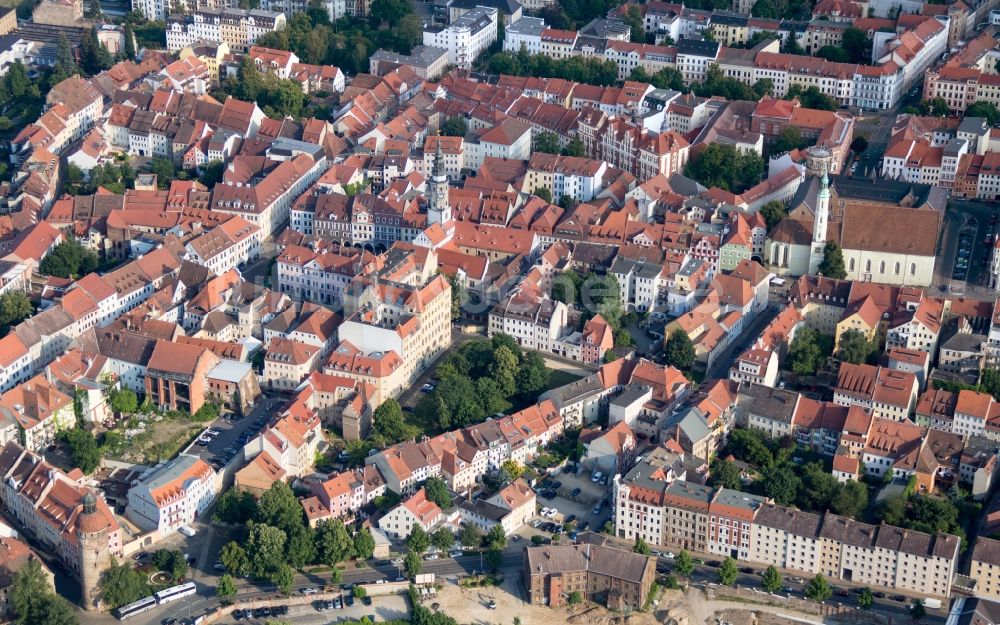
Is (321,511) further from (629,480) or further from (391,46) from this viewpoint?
(391,46)

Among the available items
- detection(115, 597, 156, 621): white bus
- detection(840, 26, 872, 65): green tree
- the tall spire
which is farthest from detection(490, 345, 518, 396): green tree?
detection(840, 26, 872, 65): green tree

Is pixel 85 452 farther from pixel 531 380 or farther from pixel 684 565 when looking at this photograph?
pixel 684 565

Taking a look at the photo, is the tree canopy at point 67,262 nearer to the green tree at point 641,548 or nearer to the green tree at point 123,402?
the green tree at point 123,402

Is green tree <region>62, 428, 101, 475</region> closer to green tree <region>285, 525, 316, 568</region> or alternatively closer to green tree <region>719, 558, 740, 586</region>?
green tree <region>285, 525, 316, 568</region>

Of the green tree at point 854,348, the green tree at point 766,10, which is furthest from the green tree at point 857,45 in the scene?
the green tree at point 854,348

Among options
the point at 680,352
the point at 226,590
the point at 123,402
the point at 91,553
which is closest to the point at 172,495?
the point at 91,553

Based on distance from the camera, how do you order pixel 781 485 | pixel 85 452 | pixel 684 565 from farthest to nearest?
pixel 85 452 < pixel 781 485 < pixel 684 565

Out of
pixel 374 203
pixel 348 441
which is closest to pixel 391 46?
pixel 374 203
